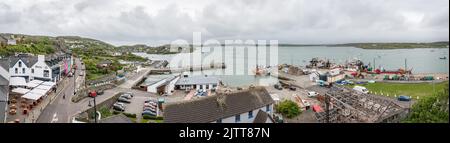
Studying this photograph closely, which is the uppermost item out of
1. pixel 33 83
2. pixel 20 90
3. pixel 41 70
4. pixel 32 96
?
pixel 41 70

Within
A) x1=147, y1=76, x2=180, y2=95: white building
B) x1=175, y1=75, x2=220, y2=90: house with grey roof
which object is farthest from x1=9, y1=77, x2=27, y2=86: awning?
x1=175, y1=75, x2=220, y2=90: house with grey roof

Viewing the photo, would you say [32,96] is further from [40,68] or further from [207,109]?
[207,109]

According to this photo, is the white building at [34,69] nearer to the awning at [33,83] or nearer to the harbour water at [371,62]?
the awning at [33,83]

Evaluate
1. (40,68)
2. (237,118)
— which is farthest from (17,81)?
(237,118)

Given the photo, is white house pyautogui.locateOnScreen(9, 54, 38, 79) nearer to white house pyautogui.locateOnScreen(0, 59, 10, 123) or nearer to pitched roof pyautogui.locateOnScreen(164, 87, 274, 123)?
white house pyautogui.locateOnScreen(0, 59, 10, 123)

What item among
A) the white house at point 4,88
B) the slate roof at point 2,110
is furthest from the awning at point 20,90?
the slate roof at point 2,110
